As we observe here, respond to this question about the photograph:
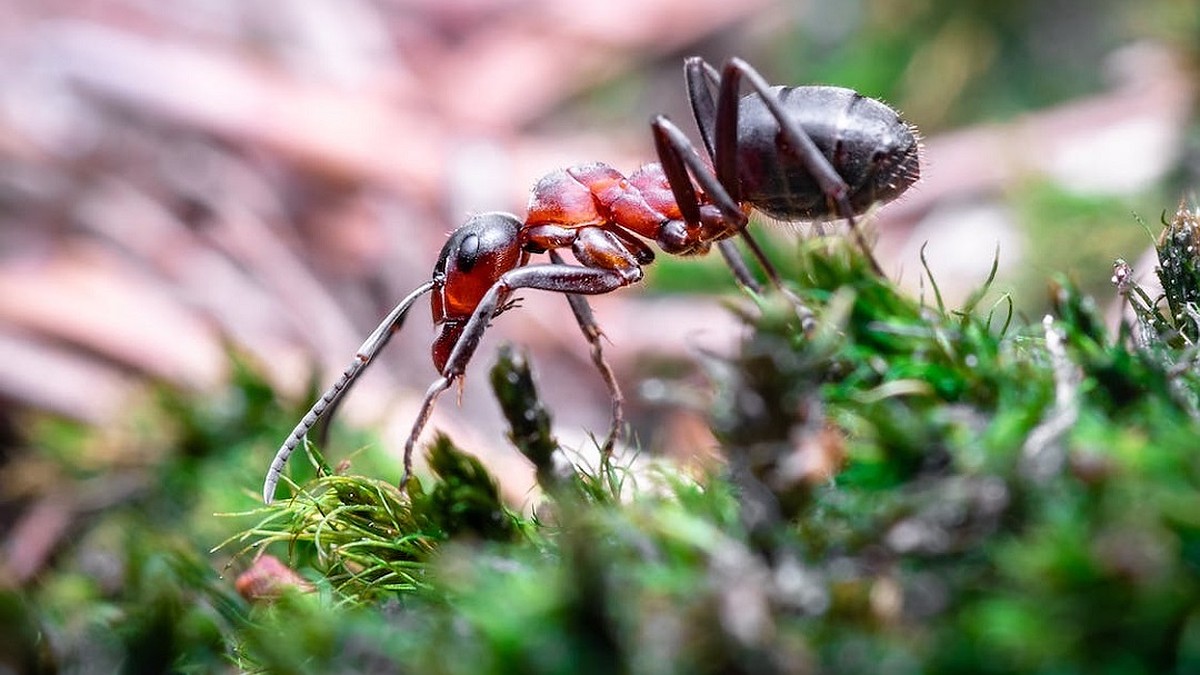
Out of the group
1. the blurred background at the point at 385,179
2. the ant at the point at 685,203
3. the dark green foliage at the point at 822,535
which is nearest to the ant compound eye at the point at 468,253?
the ant at the point at 685,203

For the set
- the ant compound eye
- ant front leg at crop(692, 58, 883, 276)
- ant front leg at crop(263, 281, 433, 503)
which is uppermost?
ant front leg at crop(692, 58, 883, 276)

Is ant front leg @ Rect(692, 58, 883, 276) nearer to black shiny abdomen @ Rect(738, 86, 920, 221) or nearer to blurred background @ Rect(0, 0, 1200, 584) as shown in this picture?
black shiny abdomen @ Rect(738, 86, 920, 221)

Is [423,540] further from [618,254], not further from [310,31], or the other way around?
[310,31]

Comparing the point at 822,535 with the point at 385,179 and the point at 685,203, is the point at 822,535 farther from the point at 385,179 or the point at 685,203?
the point at 385,179

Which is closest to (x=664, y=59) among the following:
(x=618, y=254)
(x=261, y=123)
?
(x=261, y=123)

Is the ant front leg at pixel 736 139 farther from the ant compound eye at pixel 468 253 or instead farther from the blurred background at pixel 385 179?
the ant compound eye at pixel 468 253

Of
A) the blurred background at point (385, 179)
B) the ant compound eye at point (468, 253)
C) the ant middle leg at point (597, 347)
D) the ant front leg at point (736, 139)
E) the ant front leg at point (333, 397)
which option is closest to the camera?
the ant front leg at point (333, 397)

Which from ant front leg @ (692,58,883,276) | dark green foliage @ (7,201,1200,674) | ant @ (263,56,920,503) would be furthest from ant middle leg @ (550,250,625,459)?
dark green foliage @ (7,201,1200,674)

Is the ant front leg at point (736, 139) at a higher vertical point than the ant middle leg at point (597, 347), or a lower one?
higher

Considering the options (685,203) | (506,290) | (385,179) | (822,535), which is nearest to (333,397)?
(506,290)
